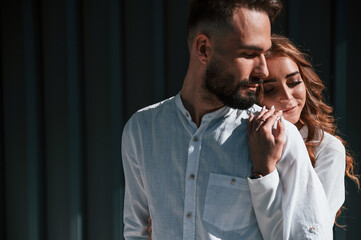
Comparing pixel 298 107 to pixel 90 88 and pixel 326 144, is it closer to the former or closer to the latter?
pixel 326 144

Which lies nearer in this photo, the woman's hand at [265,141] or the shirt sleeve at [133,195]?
the woman's hand at [265,141]

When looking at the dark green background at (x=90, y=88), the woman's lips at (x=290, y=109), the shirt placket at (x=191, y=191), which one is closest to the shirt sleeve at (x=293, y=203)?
the shirt placket at (x=191, y=191)

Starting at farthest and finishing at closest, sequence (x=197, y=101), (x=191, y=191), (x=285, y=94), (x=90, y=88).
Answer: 1. (x=90, y=88)
2. (x=285, y=94)
3. (x=197, y=101)
4. (x=191, y=191)

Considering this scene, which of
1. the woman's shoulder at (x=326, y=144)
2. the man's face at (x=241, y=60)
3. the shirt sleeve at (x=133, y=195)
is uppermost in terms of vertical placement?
the man's face at (x=241, y=60)

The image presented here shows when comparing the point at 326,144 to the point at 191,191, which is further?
the point at 326,144

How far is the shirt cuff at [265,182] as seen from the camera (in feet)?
4.11

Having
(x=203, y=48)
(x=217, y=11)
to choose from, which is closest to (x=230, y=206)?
(x=203, y=48)

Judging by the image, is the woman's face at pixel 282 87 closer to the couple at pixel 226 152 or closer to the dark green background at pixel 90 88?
the couple at pixel 226 152

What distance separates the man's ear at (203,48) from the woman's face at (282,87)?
43cm

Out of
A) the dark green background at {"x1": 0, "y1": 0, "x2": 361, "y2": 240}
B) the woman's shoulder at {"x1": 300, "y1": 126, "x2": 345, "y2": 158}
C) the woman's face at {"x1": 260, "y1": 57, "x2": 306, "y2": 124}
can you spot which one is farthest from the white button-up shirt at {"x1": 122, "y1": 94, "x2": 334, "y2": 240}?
the dark green background at {"x1": 0, "y1": 0, "x2": 361, "y2": 240}

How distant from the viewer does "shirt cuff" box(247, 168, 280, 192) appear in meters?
1.25

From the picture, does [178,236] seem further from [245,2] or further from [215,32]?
[245,2]

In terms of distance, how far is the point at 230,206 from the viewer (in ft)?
4.36

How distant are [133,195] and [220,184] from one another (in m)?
0.42
